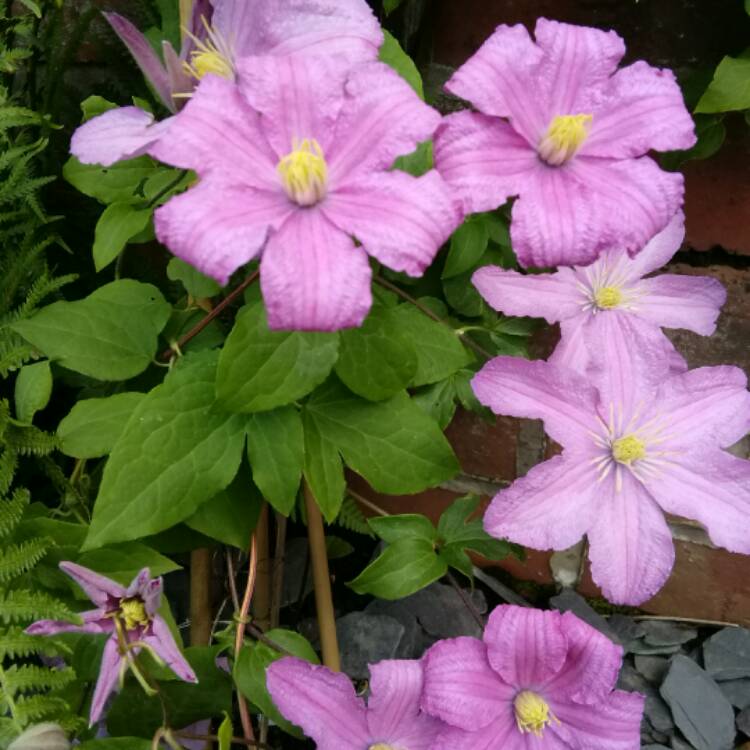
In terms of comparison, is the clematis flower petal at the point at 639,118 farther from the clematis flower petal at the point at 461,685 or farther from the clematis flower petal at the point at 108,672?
the clematis flower petal at the point at 108,672

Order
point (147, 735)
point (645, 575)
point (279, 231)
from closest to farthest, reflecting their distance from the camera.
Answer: point (279, 231), point (645, 575), point (147, 735)

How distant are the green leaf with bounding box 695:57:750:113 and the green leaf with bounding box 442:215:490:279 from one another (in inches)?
10.3

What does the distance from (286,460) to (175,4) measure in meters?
0.49

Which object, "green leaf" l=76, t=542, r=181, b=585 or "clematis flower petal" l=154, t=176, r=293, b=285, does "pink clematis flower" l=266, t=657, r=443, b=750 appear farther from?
"clematis flower petal" l=154, t=176, r=293, b=285

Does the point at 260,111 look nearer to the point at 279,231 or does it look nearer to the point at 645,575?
the point at 279,231

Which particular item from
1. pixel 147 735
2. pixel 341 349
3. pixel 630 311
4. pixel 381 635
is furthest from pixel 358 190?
pixel 381 635

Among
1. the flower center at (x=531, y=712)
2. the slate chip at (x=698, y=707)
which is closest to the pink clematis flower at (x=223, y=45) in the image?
the flower center at (x=531, y=712)

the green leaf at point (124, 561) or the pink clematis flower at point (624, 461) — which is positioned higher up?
the pink clematis flower at point (624, 461)

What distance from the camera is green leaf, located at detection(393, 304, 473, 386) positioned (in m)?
0.72

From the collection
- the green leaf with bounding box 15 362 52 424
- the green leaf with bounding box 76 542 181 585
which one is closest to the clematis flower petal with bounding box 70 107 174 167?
the green leaf with bounding box 15 362 52 424

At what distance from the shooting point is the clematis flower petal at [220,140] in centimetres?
50

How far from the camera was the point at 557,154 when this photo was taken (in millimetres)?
555

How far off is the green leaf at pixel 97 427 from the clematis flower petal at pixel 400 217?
316 mm

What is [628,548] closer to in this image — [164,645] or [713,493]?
[713,493]
